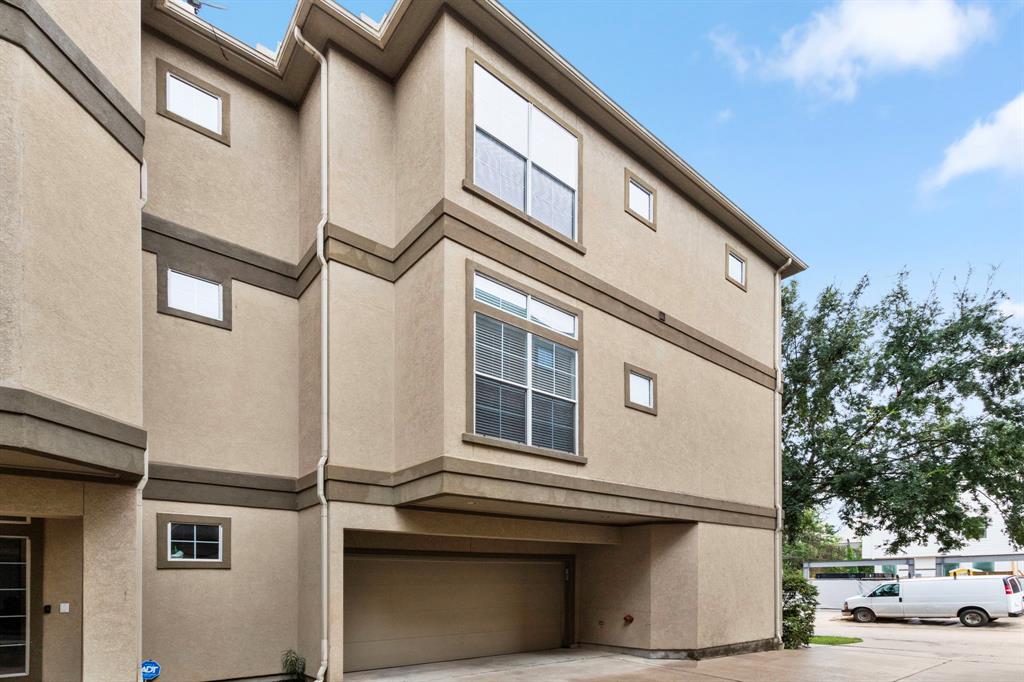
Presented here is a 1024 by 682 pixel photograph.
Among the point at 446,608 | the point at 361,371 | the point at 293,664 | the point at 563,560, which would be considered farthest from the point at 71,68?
the point at 563,560

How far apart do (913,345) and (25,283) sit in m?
19.3

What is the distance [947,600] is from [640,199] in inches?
706

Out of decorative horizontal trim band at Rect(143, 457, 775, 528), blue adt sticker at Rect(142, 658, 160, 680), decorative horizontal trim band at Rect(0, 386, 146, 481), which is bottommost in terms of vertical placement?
blue adt sticker at Rect(142, 658, 160, 680)

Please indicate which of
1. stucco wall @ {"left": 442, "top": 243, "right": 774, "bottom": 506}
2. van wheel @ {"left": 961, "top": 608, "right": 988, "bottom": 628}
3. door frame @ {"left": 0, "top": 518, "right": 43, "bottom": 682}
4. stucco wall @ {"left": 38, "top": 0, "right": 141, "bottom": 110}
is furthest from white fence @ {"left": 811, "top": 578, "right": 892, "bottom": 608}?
stucco wall @ {"left": 38, "top": 0, "right": 141, "bottom": 110}

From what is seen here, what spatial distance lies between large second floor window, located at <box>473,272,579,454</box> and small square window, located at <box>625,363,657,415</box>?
4.90 ft

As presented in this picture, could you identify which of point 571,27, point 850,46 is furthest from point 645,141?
point 850,46

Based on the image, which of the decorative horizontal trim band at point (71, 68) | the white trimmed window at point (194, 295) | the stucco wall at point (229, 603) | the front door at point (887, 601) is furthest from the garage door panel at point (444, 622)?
the front door at point (887, 601)

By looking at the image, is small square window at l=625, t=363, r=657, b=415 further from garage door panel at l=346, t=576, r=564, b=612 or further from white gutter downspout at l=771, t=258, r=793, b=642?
white gutter downspout at l=771, t=258, r=793, b=642

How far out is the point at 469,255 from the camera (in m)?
9.55

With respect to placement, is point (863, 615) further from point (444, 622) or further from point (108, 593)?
point (108, 593)

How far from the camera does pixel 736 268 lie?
52.4ft

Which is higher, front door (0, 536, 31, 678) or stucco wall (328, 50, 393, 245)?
stucco wall (328, 50, 393, 245)

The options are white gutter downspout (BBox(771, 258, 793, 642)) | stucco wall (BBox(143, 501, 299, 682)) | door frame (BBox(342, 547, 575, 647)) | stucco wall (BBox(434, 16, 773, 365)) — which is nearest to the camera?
stucco wall (BBox(143, 501, 299, 682))

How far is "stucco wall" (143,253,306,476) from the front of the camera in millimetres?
9398
